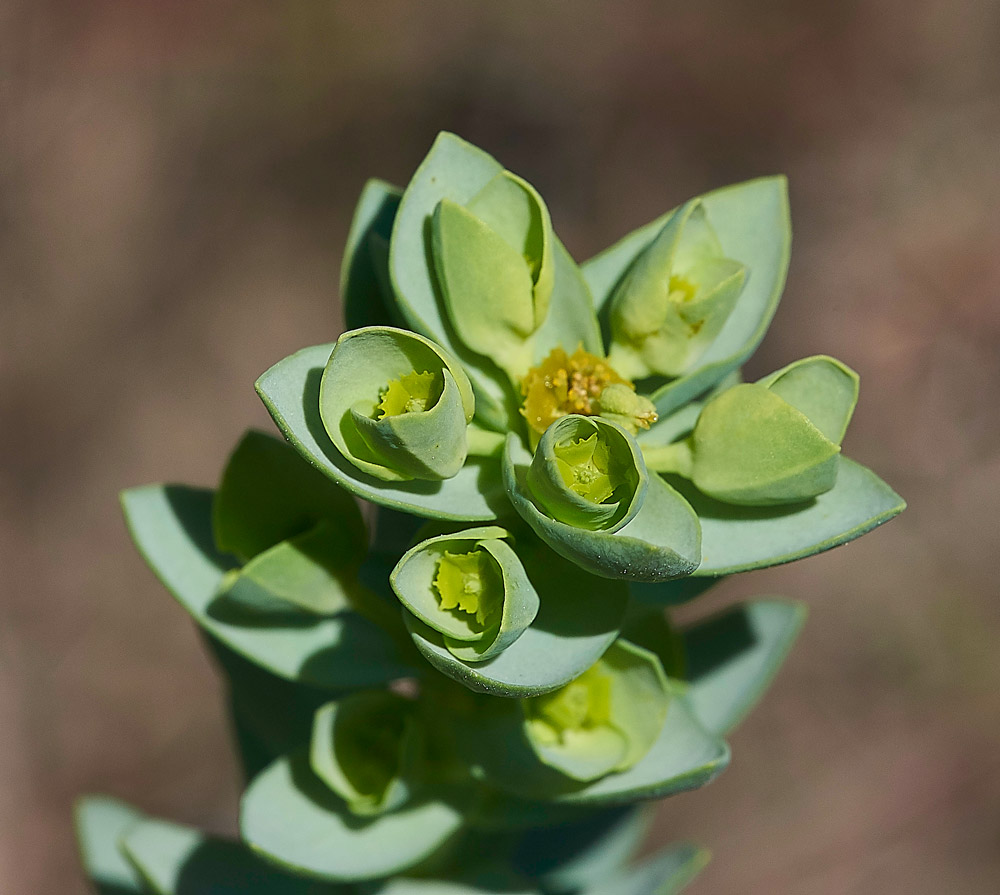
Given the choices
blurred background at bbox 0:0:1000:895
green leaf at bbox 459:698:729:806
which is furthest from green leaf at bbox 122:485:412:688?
blurred background at bbox 0:0:1000:895

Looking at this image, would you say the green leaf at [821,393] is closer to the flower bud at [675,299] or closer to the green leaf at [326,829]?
the flower bud at [675,299]

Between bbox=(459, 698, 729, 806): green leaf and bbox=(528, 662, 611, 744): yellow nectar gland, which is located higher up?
bbox=(528, 662, 611, 744): yellow nectar gland

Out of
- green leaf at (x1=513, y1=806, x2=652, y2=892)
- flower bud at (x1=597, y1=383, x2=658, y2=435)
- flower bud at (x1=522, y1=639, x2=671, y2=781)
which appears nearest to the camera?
flower bud at (x1=597, y1=383, x2=658, y2=435)

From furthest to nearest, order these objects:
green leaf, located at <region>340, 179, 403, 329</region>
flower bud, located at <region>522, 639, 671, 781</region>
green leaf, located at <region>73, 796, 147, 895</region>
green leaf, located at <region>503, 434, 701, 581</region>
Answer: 1. green leaf, located at <region>73, 796, 147, 895</region>
2. green leaf, located at <region>340, 179, 403, 329</region>
3. flower bud, located at <region>522, 639, 671, 781</region>
4. green leaf, located at <region>503, 434, 701, 581</region>

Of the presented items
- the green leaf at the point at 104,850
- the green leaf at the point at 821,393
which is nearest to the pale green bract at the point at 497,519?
the green leaf at the point at 821,393

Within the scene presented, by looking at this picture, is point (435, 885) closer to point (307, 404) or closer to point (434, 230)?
point (307, 404)

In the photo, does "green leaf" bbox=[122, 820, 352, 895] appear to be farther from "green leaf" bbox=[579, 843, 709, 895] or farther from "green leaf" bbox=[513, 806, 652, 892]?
"green leaf" bbox=[579, 843, 709, 895]

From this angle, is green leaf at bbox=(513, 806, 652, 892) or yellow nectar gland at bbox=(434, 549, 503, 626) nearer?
yellow nectar gland at bbox=(434, 549, 503, 626)
